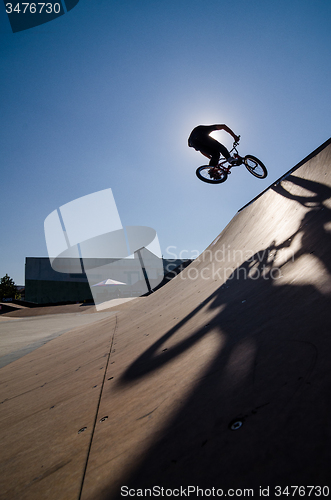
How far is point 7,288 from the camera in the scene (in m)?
42.8

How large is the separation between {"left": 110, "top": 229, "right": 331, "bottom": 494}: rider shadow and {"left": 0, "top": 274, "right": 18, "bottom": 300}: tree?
48842 mm

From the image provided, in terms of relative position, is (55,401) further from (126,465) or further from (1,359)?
(1,359)

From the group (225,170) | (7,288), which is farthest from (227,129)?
(7,288)

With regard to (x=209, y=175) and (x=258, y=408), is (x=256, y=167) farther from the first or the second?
(x=258, y=408)

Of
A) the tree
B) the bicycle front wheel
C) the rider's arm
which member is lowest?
the bicycle front wheel

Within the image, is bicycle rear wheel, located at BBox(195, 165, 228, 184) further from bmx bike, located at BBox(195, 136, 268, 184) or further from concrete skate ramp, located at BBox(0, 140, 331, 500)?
concrete skate ramp, located at BBox(0, 140, 331, 500)

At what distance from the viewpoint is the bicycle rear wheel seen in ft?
25.4

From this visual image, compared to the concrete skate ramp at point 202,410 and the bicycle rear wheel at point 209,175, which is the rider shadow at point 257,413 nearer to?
the concrete skate ramp at point 202,410

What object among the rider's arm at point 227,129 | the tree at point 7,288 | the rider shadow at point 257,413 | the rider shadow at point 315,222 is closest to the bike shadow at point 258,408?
the rider shadow at point 257,413

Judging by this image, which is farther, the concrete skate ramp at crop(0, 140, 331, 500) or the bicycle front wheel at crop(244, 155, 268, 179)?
the bicycle front wheel at crop(244, 155, 268, 179)

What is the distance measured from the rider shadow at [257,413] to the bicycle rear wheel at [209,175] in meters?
6.68

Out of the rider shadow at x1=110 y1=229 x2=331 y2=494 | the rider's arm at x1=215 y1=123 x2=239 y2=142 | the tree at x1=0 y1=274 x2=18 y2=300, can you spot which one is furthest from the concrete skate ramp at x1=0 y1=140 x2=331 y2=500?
the tree at x1=0 y1=274 x2=18 y2=300

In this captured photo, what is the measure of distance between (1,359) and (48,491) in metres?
4.42

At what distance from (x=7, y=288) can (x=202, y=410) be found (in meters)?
51.0
